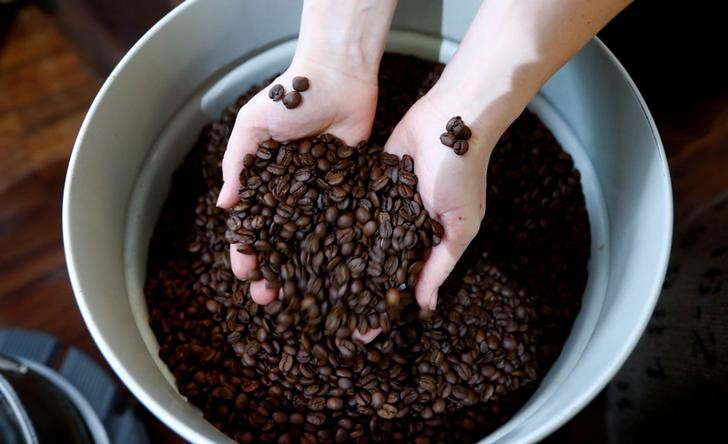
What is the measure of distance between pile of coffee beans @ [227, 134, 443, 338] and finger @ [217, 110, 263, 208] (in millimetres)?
18

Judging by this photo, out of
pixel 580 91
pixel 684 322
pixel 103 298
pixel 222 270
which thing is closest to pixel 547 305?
pixel 684 322

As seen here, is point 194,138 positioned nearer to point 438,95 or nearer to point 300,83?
point 300,83

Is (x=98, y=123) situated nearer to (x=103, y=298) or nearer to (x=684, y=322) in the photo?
(x=103, y=298)

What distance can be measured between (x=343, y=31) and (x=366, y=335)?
1.79 ft

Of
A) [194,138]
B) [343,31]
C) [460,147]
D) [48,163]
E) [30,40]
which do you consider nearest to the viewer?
[460,147]

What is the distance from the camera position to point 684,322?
1.25 meters

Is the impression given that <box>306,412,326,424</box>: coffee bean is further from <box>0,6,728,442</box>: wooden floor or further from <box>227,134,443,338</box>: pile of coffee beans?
<box>0,6,728,442</box>: wooden floor

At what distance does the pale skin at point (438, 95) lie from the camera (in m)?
1.03

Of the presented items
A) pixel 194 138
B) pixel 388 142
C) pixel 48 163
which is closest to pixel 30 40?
pixel 48 163

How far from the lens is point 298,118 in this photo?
112 cm

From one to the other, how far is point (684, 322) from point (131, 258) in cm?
109

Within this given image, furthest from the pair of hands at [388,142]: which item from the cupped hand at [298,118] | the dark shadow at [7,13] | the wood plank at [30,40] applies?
the dark shadow at [7,13]

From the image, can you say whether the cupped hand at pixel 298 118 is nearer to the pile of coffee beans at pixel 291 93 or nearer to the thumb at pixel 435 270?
the pile of coffee beans at pixel 291 93

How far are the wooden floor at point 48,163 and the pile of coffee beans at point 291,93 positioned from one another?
84cm
